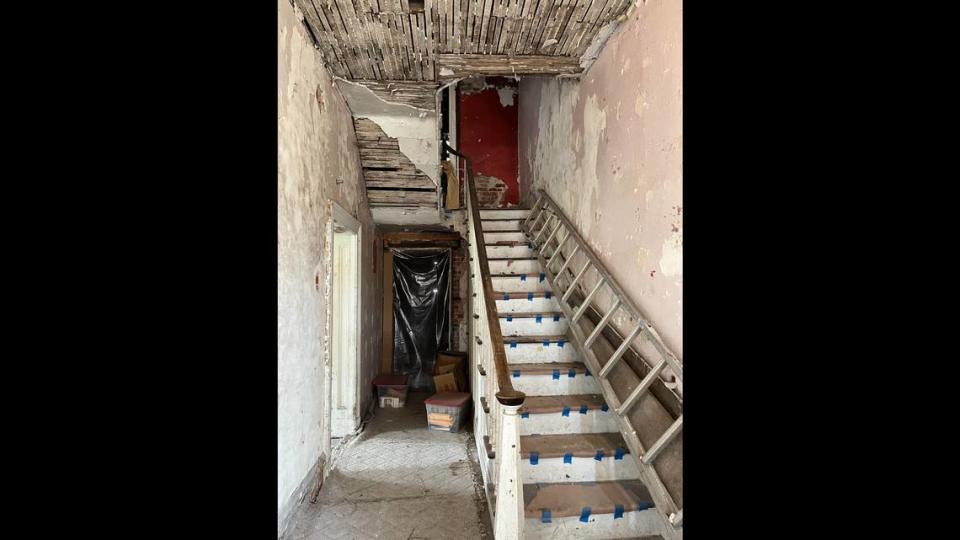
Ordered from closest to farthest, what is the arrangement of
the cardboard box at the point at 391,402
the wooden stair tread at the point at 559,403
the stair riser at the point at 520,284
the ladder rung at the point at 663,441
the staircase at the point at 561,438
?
the ladder rung at the point at 663,441 < the staircase at the point at 561,438 < the wooden stair tread at the point at 559,403 < the stair riser at the point at 520,284 < the cardboard box at the point at 391,402

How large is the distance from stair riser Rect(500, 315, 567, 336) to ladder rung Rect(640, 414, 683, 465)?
1.48 m

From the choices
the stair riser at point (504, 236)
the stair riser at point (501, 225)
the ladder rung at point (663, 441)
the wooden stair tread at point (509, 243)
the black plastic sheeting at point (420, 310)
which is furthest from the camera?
the black plastic sheeting at point (420, 310)

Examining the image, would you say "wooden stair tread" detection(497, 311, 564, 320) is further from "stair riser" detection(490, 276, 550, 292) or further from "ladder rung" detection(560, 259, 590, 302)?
"stair riser" detection(490, 276, 550, 292)

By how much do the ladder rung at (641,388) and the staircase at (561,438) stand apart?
0.86 feet

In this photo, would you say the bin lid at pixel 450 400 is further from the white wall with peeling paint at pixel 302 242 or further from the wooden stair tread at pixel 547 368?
the white wall with peeling paint at pixel 302 242

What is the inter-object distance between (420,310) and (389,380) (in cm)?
151

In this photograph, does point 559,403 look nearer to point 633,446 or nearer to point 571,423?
point 571,423

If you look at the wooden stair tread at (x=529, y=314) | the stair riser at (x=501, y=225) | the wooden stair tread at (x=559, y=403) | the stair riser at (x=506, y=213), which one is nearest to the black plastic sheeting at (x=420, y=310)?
the stair riser at (x=506, y=213)

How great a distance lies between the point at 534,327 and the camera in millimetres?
3572

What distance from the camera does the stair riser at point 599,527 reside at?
2264 mm

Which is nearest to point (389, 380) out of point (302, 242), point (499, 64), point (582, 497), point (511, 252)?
point (511, 252)
